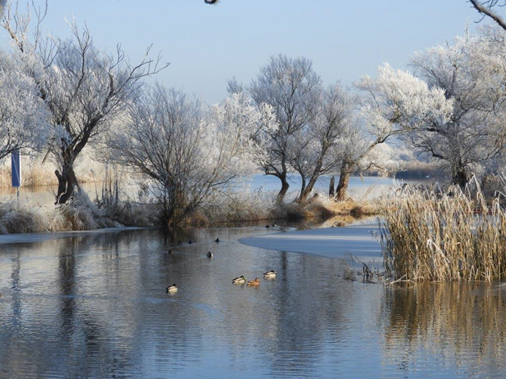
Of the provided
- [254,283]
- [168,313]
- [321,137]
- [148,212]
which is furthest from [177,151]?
[168,313]

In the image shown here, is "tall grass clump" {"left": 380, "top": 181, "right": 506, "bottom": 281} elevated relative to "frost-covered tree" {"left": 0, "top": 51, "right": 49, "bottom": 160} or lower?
lower

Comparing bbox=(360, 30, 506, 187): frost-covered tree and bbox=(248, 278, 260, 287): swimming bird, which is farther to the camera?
bbox=(360, 30, 506, 187): frost-covered tree

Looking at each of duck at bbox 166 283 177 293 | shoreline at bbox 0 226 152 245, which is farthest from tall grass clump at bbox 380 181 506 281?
shoreline at bbox 0 226 152 245

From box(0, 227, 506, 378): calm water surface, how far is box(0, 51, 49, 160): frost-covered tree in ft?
19.3

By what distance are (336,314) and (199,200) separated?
49.5 feet

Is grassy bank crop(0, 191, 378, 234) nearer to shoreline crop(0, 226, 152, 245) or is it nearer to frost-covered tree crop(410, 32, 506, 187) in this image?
shoreline crop(0, 226, 152, 245)

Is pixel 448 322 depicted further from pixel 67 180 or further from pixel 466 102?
pixel 466 102

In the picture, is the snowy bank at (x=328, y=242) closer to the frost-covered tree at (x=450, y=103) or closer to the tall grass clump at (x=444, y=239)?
the tall grass clump at (x=444, y=239)

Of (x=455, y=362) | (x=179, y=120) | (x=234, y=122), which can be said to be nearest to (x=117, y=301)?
(x=455, y=362)

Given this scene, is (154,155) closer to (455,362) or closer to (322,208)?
(322,208)

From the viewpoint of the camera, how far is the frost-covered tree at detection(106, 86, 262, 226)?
24156 mm

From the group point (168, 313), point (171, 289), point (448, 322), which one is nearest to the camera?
point (448, 322)

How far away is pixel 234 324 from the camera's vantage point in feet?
32.5

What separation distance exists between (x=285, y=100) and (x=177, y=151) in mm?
9893
